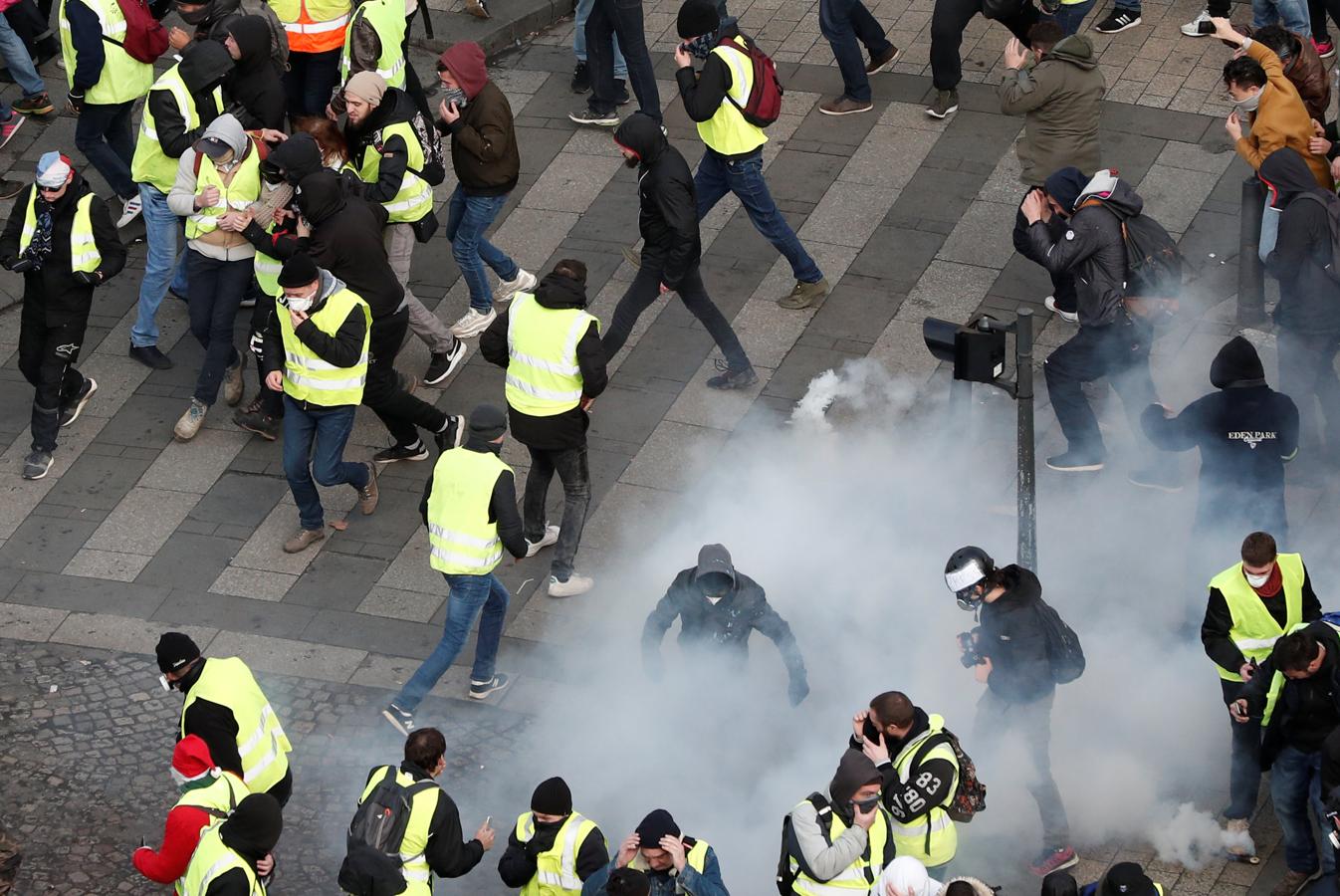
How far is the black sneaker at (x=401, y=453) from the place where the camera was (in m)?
11.3

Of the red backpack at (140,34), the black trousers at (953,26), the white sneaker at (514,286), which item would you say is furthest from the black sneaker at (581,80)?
the red backpack at (140,34)

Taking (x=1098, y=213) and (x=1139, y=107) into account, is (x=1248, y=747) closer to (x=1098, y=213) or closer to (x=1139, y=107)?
(x=1098, y=213)

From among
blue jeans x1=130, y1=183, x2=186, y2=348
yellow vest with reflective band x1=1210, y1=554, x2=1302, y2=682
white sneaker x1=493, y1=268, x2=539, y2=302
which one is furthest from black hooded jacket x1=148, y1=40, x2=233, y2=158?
yellow vest with reflective band x1=1210, y1=554, x2=1302, y2=682

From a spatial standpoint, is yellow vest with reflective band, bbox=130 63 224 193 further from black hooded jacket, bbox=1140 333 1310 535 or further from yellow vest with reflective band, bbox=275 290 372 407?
black hooded jacket, bbox=1140 333 1310 535

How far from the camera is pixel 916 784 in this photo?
25.0 feet

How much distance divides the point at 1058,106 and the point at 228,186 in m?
4.64

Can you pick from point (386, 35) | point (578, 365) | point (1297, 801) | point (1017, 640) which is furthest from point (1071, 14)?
point (1297, 801)

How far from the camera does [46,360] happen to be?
1123 cm

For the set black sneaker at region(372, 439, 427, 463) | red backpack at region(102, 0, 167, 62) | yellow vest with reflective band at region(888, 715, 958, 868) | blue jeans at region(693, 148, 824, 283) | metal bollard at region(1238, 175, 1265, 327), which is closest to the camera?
yellow vest with reflective band at region(888, 715, 958, 868)

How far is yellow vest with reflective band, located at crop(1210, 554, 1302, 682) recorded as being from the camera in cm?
837

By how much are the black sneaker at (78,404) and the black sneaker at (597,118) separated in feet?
12.6

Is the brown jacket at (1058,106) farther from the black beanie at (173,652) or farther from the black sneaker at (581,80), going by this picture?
the black beanie at (173,652)

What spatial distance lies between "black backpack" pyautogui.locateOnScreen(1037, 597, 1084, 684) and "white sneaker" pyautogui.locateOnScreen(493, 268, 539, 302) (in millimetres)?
4937

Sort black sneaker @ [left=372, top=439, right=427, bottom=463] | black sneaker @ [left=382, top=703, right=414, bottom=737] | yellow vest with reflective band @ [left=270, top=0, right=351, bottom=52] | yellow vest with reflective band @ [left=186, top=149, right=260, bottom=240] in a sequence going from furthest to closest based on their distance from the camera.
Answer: yellow vest with reflective band @ [left=270, top=0, right=351, bottom=52], black sneaker @ [left=372, top=439, right=427, bottom=463], yellow vest with reflective band @ [left=186, top=149, right=260, bottom=240], black sneaker @ [left=382, top=703, right=414, bottom=737]
